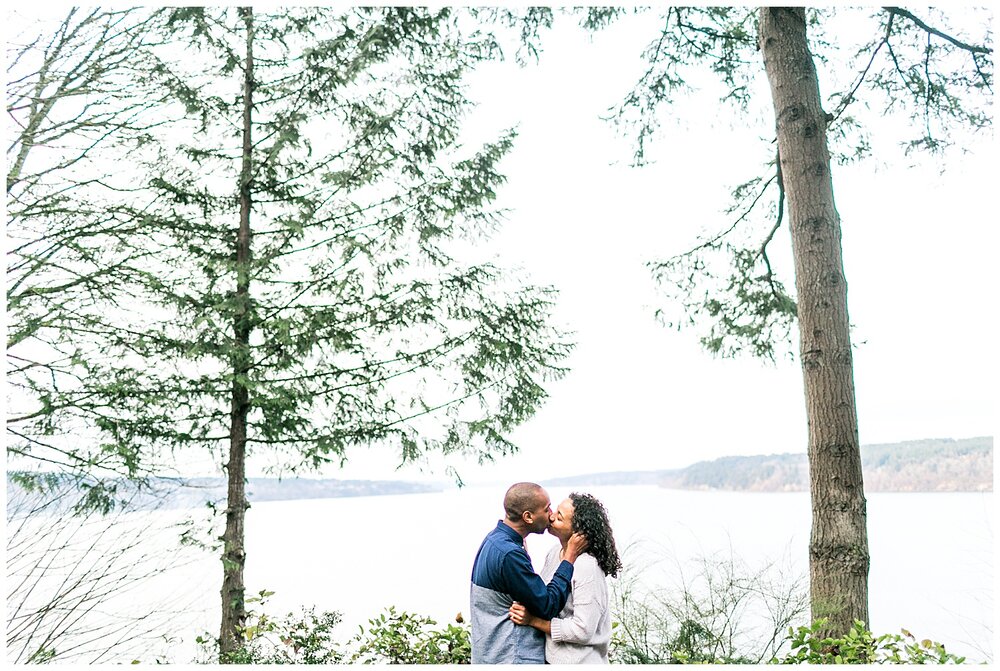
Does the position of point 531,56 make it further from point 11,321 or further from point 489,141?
point 11,321

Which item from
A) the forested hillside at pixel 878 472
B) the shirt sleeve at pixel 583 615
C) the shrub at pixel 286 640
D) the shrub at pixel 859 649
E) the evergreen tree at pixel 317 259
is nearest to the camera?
the shirt sleeve at pixel 583 615

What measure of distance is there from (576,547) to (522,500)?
0.25 m

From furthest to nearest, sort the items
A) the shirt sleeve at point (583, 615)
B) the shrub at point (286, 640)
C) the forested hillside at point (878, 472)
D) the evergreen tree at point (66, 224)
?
the forested hillside at point (878, 472)
the shrub at point (286, 640)
the evergreen tree at point (66, 224)
the shirt sleeve at point (583, 615)

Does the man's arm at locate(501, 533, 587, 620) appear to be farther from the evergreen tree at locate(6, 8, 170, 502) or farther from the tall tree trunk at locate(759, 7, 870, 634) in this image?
the evergreen tree at locate(6, 8, 170, 502)

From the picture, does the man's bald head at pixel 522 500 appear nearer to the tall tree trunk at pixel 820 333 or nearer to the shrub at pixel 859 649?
the shrub at pixel 859 649

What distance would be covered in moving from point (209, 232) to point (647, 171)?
119 inches

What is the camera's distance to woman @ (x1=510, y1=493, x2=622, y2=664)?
2670 millimetres

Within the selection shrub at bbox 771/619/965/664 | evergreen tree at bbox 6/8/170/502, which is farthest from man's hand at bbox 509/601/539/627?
evergreen tree at bbox 6/8/170/502

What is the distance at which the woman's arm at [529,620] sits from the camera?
272cm

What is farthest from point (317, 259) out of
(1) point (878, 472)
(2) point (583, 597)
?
(1) point (878, 472)

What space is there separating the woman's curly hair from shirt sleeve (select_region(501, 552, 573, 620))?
13 cm

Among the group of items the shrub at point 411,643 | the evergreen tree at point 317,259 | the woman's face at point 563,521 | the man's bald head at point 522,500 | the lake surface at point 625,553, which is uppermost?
the evergreen tree at point 317,259

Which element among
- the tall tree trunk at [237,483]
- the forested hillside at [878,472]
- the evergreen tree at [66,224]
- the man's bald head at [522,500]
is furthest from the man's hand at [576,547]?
the forested hillside at [878,472]

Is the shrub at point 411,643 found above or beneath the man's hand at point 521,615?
beneath
